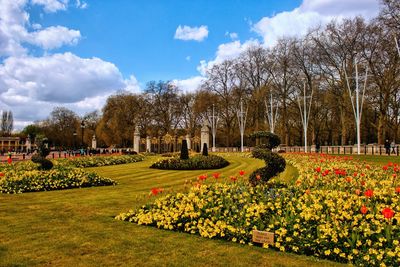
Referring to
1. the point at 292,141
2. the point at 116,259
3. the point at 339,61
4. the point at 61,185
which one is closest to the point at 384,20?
the point at 339,61

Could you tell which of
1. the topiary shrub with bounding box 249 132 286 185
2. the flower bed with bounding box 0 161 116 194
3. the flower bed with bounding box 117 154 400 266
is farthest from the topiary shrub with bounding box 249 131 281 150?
the flower bed with bounding box 0 161 116 194

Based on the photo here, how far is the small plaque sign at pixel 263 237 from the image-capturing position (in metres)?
6.11

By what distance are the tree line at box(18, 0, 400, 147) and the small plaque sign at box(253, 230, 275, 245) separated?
2305cm

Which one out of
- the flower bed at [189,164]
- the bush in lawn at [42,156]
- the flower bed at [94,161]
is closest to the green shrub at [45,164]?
the bush in lawn at [42,156]

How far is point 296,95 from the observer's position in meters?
53.3

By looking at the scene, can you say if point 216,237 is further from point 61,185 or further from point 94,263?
point 61,185

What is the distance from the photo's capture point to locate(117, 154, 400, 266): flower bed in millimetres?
5527

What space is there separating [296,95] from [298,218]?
49384mm

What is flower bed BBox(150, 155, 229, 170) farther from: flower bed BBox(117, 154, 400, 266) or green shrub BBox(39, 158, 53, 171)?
flower bed BBox(117, 154, 400, 266)

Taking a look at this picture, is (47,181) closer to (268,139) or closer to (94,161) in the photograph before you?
(268,139)

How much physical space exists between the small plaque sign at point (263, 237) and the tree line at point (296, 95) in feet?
75.6

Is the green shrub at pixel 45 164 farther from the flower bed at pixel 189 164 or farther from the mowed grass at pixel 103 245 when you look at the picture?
the flower bed at pixel 189 164

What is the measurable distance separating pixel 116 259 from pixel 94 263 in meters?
0.35

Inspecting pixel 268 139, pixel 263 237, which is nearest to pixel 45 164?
pixel 268 139
